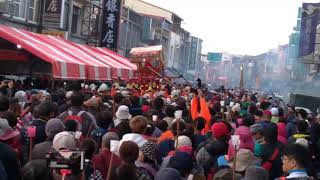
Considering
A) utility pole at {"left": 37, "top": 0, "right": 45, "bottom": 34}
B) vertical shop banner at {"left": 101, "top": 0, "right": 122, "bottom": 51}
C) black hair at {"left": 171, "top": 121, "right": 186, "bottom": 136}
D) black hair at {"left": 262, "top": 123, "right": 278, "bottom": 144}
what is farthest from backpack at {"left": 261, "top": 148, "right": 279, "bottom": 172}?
vertical shop banner at {"left": 101, "top": 0, "right": 122, "bottom": 51}

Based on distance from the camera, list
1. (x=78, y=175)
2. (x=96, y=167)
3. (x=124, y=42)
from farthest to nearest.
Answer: (x=124, y=42) < (x=96, y=167) < (x=78, y=175)

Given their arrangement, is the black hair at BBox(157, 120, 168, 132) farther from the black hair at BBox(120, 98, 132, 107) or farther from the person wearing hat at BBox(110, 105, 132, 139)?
the black hair at BBox(120, 98, 132, 107)

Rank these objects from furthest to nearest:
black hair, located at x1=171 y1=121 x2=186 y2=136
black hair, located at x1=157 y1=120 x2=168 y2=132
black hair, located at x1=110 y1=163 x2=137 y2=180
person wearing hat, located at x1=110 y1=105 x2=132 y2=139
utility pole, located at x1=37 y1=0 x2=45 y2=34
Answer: utility pole, located at x1=37 y1=0 x2=45 y2=34
black hair, located at x1=157 y1=120 x2=168 y2=132
black hair, located at x1=171 y1=121 x2=186 y2=136
person wearing hat, located at x1=110 y1=105 x2=132 y2=139
black hair, located at x1=110 y1=163 x2=137 y2=180

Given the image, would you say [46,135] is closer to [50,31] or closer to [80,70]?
[80,70]

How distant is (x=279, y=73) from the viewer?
A: 9469cm

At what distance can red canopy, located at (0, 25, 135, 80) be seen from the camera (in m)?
16.6

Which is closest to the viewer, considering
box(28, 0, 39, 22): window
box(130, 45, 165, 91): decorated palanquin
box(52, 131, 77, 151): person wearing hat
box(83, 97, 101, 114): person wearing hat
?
box(52, 131, 77, 151): person wearing hat

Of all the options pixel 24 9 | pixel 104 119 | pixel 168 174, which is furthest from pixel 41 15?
pixel 168 174

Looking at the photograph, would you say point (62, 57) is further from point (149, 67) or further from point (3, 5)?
point (3, 5)

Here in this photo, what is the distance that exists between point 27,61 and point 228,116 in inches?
361

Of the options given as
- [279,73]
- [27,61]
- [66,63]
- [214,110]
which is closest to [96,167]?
[214,110]

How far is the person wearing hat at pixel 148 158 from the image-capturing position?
19.2 feet

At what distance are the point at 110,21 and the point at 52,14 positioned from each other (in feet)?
30.4

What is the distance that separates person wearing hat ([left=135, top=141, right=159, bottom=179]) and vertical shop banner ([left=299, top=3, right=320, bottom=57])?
1366 inches
